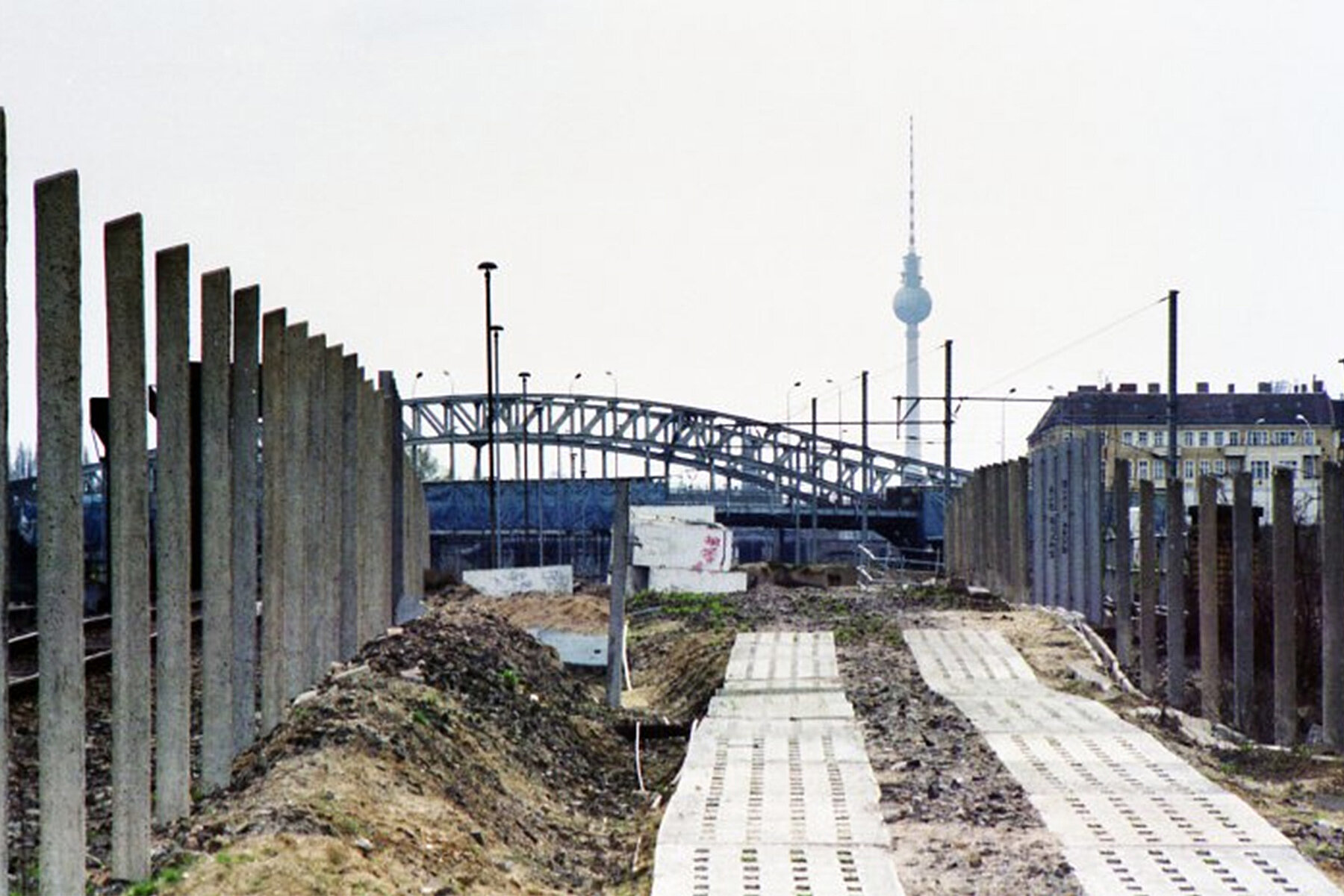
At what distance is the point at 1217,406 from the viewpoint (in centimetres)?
12675

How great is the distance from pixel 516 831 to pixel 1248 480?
8.21 m

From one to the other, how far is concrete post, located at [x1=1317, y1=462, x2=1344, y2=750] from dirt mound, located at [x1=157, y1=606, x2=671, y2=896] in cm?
493

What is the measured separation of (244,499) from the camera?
9.80 metres

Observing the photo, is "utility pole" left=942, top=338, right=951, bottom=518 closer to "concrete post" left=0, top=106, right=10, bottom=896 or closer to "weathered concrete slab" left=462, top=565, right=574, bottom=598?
"weathered concrete slab" left=462, top=565, right=574, bottom=598

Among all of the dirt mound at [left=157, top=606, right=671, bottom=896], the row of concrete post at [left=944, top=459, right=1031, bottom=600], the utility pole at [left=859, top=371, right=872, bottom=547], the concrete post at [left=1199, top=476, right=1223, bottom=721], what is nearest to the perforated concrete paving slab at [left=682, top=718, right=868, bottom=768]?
the dirt mound at [left=157, top=606, right=671, bottom=896]

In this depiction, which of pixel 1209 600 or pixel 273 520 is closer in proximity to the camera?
pixel 273 520

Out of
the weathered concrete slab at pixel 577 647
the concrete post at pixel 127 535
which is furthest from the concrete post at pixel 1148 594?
the concrete post at pixel 127 535

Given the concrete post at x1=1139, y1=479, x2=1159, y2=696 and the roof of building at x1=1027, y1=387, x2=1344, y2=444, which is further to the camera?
the roof of building at x1=1027, y1=387, x2=1344, y2=444

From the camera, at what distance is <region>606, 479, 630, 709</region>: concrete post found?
17.2 metres

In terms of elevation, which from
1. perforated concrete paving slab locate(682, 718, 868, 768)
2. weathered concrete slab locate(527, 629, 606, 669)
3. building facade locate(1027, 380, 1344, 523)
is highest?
building facade locate(1027, 380, 1344, 523)

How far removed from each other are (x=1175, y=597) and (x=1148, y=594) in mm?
924

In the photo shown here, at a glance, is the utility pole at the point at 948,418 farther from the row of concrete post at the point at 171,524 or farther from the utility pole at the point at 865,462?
the row of concrete post at the point at 171,524

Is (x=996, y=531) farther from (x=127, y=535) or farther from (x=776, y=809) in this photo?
(x=127, y=535)

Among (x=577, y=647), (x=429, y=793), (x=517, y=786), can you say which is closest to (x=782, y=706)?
(x=517, y=786)
